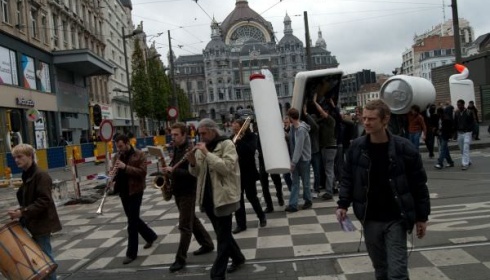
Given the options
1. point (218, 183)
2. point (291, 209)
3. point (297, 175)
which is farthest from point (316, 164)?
point (218, 183)

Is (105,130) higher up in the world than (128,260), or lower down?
higher up

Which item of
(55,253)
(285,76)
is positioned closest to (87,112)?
(55,253)

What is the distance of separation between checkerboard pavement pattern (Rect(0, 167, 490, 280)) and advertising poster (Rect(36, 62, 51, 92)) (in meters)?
22.8

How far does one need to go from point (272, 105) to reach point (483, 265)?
15.0ft

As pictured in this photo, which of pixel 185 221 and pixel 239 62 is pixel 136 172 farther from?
pixel 239 62

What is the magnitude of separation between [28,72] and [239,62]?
118m

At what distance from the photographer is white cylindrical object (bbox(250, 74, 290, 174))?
8.67 m

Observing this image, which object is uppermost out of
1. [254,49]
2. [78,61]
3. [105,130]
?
[254,49]

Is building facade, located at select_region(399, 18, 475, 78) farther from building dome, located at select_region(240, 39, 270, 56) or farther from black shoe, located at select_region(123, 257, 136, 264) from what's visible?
black shoe, located at select_region(123, 257, 136, 264)

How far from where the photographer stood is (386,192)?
386 cm

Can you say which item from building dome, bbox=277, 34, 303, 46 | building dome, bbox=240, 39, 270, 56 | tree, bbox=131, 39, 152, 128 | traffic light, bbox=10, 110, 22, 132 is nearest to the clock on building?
building dome, bbox=240, 39, 270, 56

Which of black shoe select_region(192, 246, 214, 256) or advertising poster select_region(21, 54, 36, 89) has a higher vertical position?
advertising poster select_region(21, 54, 36, 89)

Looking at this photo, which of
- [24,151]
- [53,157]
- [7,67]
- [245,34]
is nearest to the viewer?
[24,151]

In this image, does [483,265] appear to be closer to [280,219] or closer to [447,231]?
[447,231]
